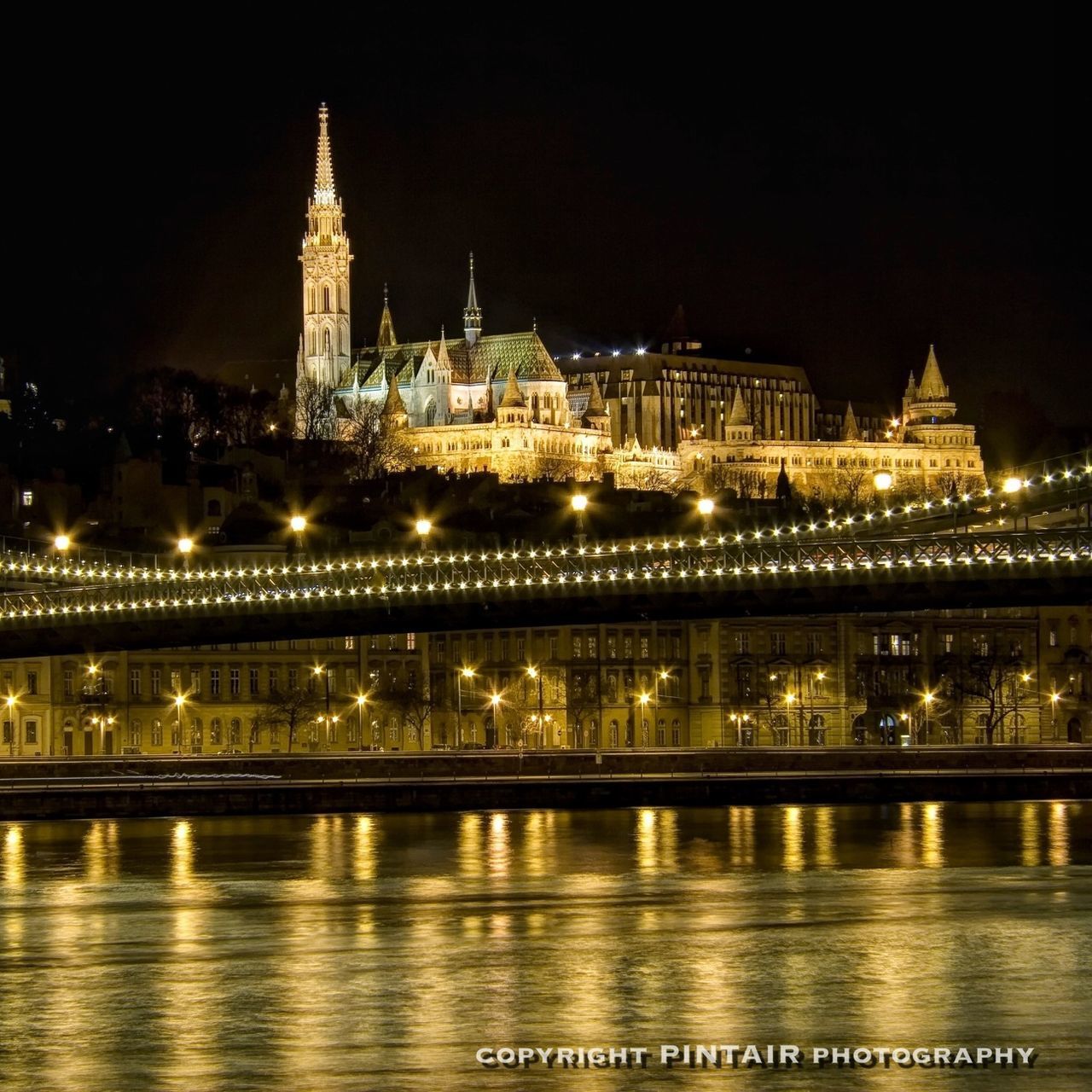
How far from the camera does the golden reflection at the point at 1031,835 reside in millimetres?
61344

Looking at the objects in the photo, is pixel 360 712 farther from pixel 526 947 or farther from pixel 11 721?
pixel 526 947

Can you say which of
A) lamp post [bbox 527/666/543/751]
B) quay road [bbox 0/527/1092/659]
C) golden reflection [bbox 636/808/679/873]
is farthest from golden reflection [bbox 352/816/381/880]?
lamp post [bbox 527/666/543/751]

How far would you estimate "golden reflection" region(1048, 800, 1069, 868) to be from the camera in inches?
2413

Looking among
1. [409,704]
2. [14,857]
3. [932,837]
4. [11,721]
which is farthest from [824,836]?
[11,721]

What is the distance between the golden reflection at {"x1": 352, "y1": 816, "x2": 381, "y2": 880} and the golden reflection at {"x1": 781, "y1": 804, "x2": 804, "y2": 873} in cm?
741

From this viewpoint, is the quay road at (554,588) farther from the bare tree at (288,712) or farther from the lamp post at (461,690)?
the lamp post at (461,690)

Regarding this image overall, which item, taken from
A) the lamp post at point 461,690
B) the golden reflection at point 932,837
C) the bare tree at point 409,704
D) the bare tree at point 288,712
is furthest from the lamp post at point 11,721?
the golden reflection at point 932,837

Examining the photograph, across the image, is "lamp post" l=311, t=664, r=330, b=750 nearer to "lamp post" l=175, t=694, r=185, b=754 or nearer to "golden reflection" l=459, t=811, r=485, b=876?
"lamp post" l=175, t=694, r=185, b=754

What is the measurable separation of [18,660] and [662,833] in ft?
109

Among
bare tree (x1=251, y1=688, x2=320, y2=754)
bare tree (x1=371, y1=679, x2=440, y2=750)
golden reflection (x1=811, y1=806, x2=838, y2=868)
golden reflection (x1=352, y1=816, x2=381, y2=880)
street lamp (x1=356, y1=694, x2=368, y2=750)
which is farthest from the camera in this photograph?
bare tree (x1=371, y1=679, x2=440, y2=750)

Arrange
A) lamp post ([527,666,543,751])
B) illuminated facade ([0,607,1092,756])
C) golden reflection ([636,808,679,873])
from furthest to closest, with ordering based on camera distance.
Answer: lamp post ([527,666,543,751]), illuminated facade ([0,607,1092,756]), golden reflection ([636,808,679,873])

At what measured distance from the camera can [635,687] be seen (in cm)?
10125

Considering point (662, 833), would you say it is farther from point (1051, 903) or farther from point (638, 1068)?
point (638, 1068)

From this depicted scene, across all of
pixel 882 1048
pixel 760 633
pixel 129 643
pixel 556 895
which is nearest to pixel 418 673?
pixel 760 633
